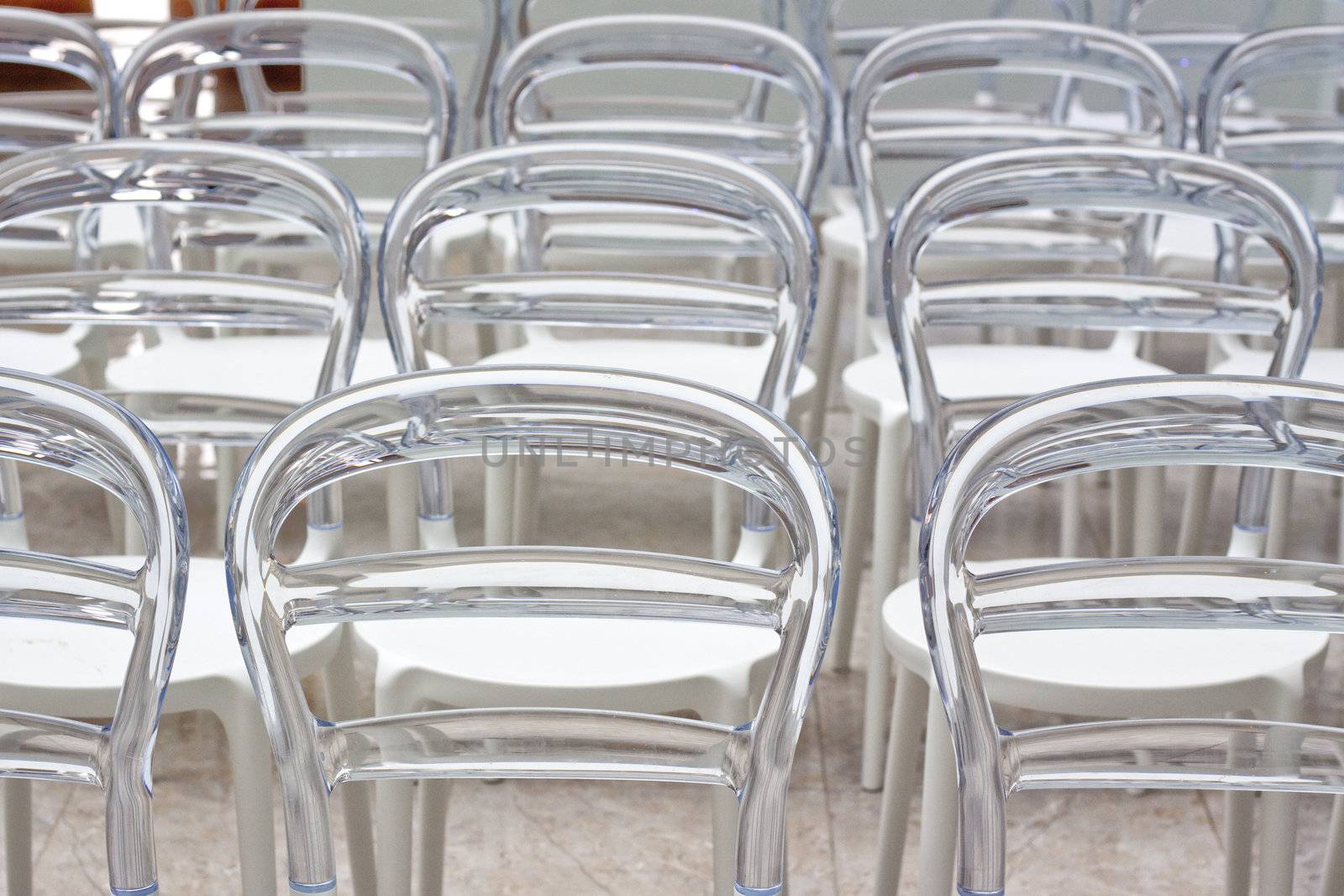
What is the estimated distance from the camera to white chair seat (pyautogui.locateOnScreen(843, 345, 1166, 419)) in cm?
201

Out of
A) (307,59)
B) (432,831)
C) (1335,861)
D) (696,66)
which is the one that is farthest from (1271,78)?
(432,831)

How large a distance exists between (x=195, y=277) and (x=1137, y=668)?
103 cm

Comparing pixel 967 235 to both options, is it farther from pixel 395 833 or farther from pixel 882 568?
pixel 395 833

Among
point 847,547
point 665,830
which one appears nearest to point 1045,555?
point 847,547

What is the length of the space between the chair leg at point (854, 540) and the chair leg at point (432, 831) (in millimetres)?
755

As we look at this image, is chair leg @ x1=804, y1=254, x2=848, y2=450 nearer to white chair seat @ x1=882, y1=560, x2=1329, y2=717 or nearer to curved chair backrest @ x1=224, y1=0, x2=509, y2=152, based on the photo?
curved chair backrest @ x1=224, y1=0, x2=509, y2=152

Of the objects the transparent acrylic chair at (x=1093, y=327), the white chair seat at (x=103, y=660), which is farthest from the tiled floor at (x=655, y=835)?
the white chair seat at (x=103, y=660)

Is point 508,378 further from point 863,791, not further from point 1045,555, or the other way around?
point 1045,555

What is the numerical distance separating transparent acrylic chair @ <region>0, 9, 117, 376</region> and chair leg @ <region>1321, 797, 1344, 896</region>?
5.93 feet

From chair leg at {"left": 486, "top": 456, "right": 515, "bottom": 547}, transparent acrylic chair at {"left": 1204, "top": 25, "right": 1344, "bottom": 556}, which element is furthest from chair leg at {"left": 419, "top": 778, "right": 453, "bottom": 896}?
transparent acrylic chair at {"left": 1204, "top": 25, "right": 1344, "bottom": 556}

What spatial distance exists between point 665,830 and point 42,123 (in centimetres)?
144

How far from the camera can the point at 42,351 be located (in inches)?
Result: 87.3

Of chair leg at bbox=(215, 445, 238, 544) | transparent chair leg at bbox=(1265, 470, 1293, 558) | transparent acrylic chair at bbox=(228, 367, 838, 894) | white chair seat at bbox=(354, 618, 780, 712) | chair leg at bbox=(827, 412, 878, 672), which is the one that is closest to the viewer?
transparent acrylic chair at bbox=(228, 367, 838, 894)

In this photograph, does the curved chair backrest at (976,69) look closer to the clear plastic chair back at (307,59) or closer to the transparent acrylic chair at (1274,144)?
the transparent acrylic chair at (1274,144)
